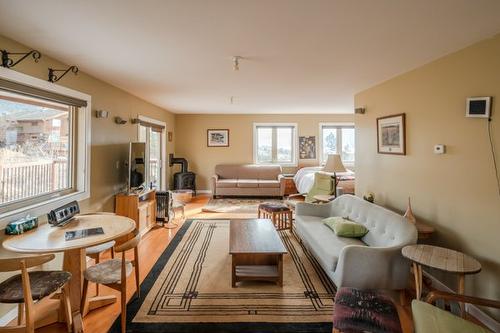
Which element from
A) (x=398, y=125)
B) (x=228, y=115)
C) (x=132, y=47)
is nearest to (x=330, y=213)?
(x=398, y=125)

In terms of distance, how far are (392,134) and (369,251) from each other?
76.2 inches

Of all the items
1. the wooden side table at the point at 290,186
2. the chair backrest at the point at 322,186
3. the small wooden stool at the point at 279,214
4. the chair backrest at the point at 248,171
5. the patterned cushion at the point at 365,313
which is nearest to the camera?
the patterned cushion at the point at 365,313

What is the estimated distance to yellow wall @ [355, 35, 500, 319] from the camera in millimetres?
2164

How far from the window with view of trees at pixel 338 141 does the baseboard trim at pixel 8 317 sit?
7226 millimetres

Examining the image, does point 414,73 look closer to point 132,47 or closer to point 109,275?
point 132,47

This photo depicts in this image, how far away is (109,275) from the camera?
6.86 ft

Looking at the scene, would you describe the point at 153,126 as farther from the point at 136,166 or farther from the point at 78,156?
the point at 78,156

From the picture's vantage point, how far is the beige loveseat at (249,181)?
7160 mm

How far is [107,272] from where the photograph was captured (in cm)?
214

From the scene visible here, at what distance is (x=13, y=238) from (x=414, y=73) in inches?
165

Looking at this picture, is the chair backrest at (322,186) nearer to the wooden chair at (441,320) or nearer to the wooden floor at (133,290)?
Result: the wooden floor at (133,290)

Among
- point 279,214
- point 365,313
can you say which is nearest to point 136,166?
point 279,214

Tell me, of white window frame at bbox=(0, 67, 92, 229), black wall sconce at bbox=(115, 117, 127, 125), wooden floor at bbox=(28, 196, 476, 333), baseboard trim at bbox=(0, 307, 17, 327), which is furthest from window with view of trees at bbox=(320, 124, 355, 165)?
baseboard trim at bbox=(0, 307, 17, 327)

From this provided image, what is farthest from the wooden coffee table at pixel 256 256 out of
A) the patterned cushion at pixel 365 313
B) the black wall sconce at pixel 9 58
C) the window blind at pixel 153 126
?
the window blind at pixel 153 126
